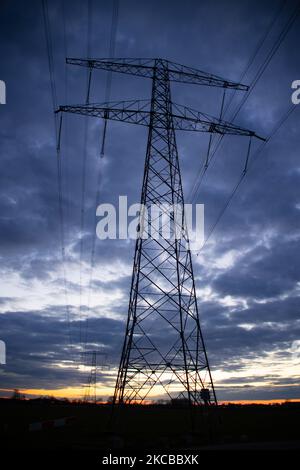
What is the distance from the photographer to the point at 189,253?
24.0 m

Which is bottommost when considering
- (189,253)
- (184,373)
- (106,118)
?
(184,373)
